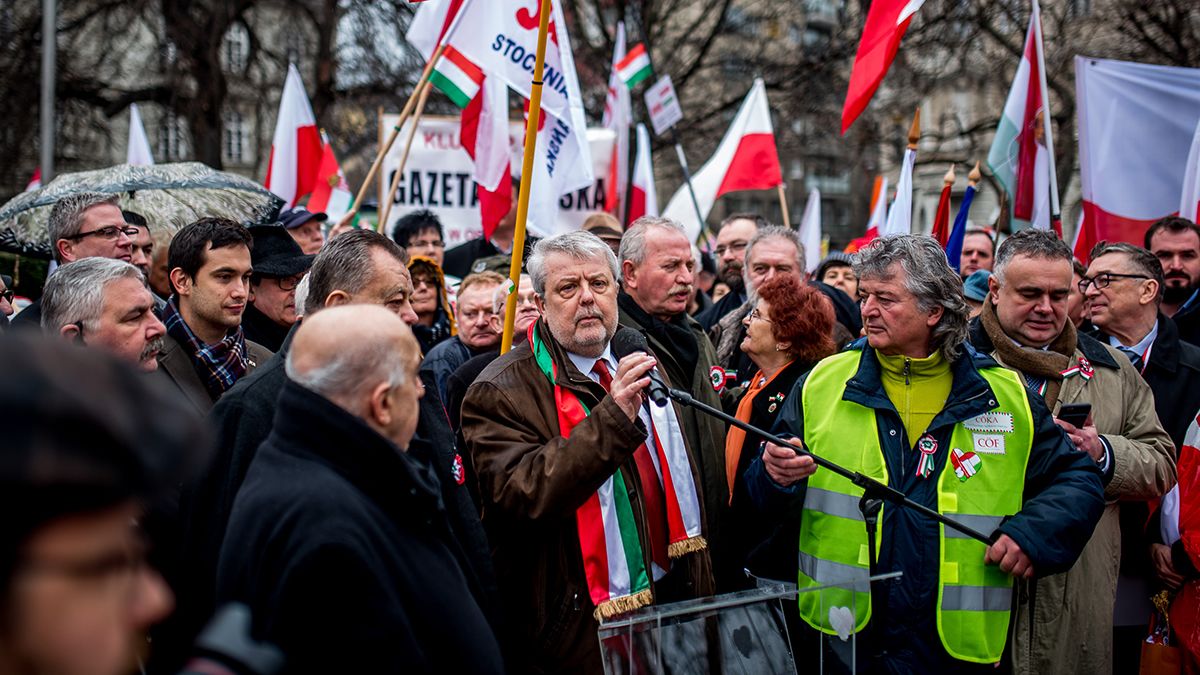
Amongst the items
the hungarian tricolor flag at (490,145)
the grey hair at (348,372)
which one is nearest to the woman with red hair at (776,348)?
the hungarian tricolor flag at (490,145)

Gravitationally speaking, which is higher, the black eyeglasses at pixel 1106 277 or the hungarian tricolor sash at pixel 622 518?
the black eyeglasses at pixel 1106 277

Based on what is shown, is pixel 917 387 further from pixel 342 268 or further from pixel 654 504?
pixel 342 268

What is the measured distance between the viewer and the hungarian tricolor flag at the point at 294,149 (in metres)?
8.72

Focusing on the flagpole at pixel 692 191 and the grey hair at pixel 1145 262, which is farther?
the flagpole at pixel 692 191

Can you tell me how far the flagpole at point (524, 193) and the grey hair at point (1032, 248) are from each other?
1879mm

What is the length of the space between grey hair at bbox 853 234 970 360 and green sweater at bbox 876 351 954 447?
70 mm

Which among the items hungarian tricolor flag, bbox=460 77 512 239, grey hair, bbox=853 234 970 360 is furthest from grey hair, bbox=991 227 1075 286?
hungarian tricolor flag, bbox=460 77 512 239

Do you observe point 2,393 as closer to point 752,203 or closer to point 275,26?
point 275,26

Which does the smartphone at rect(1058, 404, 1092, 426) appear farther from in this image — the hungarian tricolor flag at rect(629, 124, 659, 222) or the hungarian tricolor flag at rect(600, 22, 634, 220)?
the hungarian tricolor flag at rect(629, 124, 659, 222)

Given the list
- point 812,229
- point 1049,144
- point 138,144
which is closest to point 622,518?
point 1049,144

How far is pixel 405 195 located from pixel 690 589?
6.09 meters

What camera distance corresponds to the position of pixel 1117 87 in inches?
257

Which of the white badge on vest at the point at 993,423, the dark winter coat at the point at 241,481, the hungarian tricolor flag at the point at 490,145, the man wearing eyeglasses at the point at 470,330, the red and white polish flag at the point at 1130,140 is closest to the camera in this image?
the dark winter coat at the point at 241,481

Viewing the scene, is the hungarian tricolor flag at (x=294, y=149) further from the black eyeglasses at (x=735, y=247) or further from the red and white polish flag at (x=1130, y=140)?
the red and white polish flag at (x=1130, y=140)
